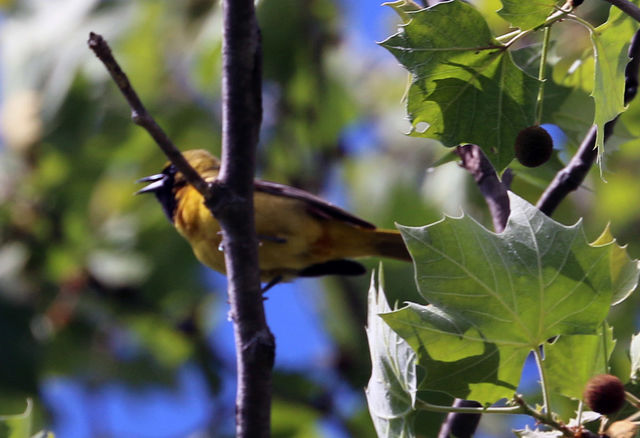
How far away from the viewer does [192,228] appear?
3982mm

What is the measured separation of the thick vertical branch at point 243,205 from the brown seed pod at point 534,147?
34.5 inches

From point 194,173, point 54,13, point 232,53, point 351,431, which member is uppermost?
point 54,13

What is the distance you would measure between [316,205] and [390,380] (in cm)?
231

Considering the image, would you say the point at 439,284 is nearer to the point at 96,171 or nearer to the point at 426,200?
the point at 426,200

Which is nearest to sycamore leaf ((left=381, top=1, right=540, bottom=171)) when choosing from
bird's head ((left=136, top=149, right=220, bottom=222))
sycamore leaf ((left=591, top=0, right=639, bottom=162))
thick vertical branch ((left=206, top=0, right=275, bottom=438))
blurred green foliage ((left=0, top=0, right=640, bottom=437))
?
sycamore leaf ((left=591, top=0, right=639, bottom=162))

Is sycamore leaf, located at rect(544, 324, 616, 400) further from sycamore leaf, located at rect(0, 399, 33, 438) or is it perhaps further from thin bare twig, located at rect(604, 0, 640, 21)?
sycamore leaf, located at rect(0, 399, 33, 438)

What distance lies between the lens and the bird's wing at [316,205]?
4.01m

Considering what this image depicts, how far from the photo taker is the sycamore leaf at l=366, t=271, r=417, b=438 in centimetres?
180

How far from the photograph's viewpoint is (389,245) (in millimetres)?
4023

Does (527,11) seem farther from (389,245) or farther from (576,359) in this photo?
(389,245)

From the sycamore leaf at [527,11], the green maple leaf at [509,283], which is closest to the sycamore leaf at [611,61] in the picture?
the sycamore leaf at [527,11]

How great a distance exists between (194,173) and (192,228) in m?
1.64

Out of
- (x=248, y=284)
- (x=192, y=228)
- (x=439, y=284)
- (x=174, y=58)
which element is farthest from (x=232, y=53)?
(x=174, y=58)

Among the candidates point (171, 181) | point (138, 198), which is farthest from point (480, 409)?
point (138, 198)
